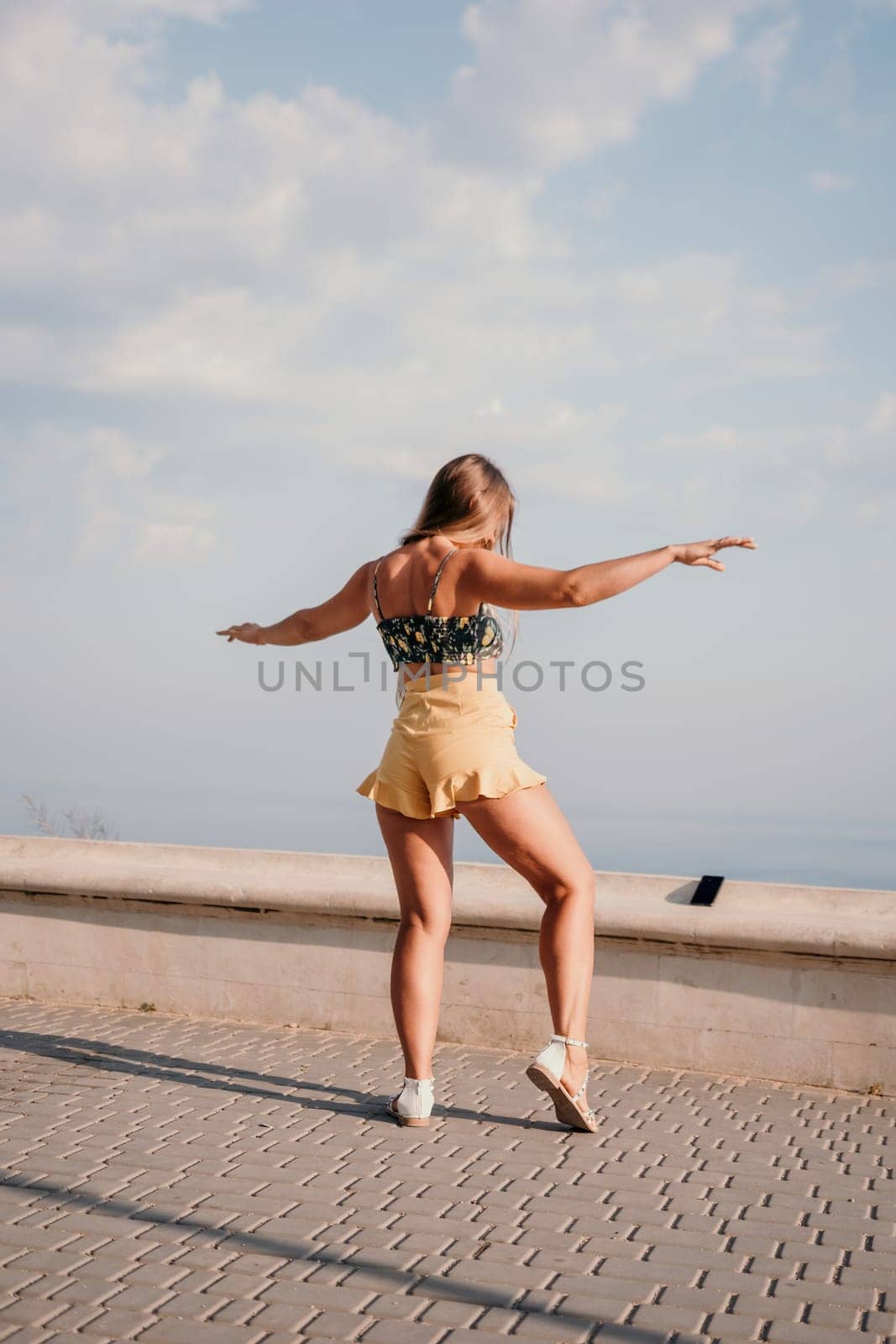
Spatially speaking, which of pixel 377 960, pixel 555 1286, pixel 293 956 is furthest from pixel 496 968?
pixel 555 1286

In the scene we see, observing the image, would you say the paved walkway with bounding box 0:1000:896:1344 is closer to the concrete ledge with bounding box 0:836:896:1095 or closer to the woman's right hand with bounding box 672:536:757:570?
the concrete ledge with bounding box 0:836:896:1095

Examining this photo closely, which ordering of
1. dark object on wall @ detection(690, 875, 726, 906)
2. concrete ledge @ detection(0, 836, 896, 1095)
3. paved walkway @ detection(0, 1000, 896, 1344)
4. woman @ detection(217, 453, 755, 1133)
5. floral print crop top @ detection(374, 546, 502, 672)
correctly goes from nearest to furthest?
paved walkway @ detection(0, 1000, 896, 1344) → woman @ detection(217, 453, 755, 1133) → floral print crop top @ detection(374, 546, 502, 672) → concrete ledge @ detection(0, 836, 896, 1095) → dark object on wall @ detection(690, 875, 726, 906)

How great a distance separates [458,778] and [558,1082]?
108 centimetres

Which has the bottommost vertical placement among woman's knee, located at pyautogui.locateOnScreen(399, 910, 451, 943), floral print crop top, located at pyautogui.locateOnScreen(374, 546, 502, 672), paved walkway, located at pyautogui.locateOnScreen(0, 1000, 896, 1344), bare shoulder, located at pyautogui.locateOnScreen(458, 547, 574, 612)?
paved walkway, located at pyautogui.locateOnScreen(0, 1000, 896, 1344)

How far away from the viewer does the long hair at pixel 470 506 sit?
4949 millimetres

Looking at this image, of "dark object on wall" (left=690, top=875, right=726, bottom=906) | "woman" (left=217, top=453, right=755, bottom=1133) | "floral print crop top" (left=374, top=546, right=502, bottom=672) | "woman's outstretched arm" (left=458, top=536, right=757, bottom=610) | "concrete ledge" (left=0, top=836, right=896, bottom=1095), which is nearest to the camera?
"woman's outstretched arm" (left=458, top=536, right=757, bottom=610)

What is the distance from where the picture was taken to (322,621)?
17.6 ft

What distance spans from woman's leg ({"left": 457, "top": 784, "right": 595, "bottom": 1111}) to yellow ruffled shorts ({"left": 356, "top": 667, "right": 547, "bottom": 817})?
0.22 ft

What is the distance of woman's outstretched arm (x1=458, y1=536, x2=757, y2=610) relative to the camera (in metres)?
4.47

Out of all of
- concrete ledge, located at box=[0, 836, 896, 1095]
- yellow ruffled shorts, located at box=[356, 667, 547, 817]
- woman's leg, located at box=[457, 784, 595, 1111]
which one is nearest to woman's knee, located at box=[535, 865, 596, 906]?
woman's leg, located at box=[457, 784, 595, 1111]

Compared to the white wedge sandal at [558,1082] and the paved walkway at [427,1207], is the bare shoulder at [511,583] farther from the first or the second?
the paved walkway at [427,1207]

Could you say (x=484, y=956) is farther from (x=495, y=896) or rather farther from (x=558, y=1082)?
(x=558, y=1082)

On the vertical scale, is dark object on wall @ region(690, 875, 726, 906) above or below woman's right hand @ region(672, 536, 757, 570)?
below

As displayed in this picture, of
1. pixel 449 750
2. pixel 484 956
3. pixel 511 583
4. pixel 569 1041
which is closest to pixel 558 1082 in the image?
pixel 569 1041
